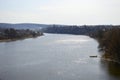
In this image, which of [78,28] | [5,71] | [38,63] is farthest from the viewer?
[78,28]

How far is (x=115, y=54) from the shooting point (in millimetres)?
19516

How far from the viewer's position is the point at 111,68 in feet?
55.9

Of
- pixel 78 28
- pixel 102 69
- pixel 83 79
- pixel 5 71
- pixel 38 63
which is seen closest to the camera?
pixel 83 79

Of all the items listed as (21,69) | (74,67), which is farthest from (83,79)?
(21,69)

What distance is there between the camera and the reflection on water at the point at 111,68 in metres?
15.0

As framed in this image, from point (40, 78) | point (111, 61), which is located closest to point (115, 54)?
point (111, 61)

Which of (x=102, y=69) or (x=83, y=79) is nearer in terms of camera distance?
(x=83, y=79)

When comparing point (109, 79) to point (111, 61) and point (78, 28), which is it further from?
point (78, 28)

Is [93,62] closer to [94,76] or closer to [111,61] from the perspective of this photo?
[111,61]

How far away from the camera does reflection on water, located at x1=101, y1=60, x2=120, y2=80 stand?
1497 cm

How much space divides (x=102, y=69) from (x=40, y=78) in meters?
4.65

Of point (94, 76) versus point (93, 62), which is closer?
point (94, 76)

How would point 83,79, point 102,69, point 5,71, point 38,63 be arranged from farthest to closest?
point 38,63, point 102,69, point 5,71, point 83,79

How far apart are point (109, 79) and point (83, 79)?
1440mm
